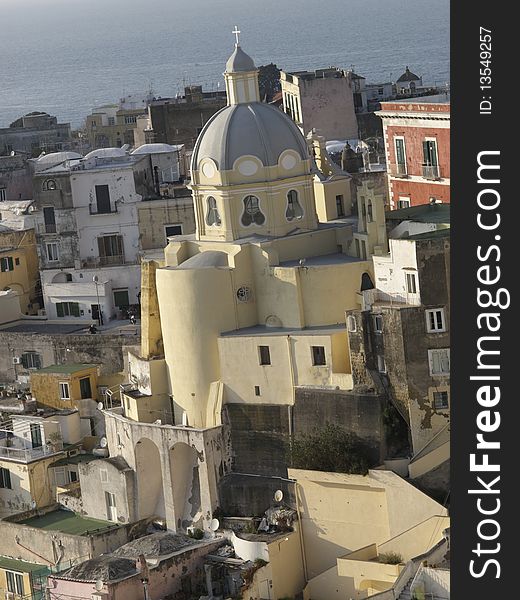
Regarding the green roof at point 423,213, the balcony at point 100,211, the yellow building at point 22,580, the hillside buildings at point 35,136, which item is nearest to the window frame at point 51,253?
the balcony at point 100,211

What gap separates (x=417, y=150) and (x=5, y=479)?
50.6ft

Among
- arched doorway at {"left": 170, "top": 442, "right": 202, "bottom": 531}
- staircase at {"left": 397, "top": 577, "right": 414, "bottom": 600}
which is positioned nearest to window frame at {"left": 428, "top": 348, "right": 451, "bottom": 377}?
staircase at {"left": 397, "top": 577, "right": 414, "bottom": 600}

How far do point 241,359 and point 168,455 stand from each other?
3.42m

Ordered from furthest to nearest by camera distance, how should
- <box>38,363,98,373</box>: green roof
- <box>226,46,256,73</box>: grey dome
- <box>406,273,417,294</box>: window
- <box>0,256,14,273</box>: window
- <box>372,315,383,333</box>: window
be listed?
<box>0,256,14,273</box>: window < <box>38,363,98,373</box>: green roof < <box>226,46,256,73</box>: grey dome < <box>372,315,383,333</box>: window < <box>406,273,417,294</box>: window

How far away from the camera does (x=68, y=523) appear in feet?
186

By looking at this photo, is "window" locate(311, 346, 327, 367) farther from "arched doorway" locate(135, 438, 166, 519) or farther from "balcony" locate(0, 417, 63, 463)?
"balcony" locate(0, 417, 63, 463)

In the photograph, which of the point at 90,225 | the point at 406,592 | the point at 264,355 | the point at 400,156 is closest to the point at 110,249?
the point at 90,225

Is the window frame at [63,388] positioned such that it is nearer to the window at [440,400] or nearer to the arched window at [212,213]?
the arched window at [212,213]

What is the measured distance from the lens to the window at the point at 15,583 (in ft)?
180

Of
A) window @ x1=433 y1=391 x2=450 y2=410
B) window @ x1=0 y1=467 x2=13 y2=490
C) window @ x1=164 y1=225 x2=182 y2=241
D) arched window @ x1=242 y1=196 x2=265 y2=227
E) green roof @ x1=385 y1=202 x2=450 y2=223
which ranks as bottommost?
window @ x1=0 y1=467 x2=13 y2=490

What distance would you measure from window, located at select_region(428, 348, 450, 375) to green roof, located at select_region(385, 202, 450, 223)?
478 cm

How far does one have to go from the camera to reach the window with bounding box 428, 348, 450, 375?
49.5 metres

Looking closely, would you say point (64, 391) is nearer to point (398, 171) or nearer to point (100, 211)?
point (100, 211)

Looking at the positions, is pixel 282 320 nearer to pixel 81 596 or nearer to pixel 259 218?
pixel 259 218
